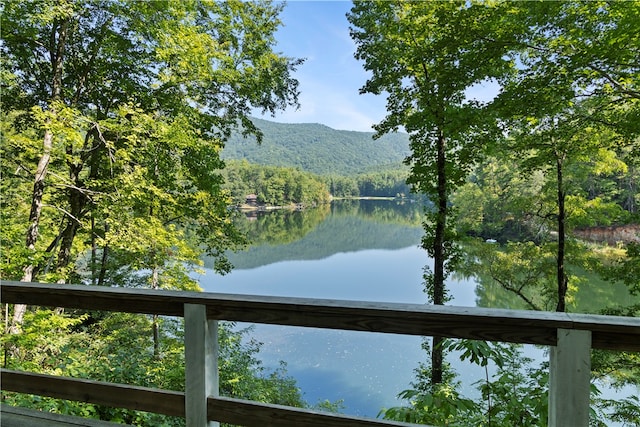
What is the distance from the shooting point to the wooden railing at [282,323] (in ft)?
3.03

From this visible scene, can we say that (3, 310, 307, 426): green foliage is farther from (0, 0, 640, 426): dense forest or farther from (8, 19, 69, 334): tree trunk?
(8, 19, 69, 334): tree trunk

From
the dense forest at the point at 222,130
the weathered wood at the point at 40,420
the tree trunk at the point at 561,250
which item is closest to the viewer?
the weathered wood at the point at 40,420

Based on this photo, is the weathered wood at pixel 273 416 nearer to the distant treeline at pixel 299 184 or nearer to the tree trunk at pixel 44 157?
the tree trunk at pixel 44 157

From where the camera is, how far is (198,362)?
117 centimetres

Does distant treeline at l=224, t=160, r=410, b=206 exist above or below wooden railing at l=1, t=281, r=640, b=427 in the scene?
above

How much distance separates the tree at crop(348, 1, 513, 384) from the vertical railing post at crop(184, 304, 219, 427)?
5.59 m

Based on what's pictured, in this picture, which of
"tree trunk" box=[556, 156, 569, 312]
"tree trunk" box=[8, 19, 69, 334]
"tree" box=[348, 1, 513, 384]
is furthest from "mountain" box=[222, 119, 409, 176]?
"tree trunk" box=[8, 19, 69, 334]

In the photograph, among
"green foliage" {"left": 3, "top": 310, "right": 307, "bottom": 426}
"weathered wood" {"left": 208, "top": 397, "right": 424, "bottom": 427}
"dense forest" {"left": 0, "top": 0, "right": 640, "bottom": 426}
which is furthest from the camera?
"dense forest" {"left": 0, "top": 0, "right": 640, "bottom": 426}

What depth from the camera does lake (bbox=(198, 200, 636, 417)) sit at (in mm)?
9586

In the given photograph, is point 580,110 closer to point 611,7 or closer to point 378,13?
point 611,7

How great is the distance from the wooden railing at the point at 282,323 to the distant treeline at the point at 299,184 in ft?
82.3

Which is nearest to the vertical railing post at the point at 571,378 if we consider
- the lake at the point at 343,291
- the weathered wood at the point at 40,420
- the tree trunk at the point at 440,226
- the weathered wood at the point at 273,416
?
the weathered wood at the point at 273,416

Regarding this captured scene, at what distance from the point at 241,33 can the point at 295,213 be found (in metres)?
40.6

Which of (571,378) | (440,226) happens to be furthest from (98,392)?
(440,226)
